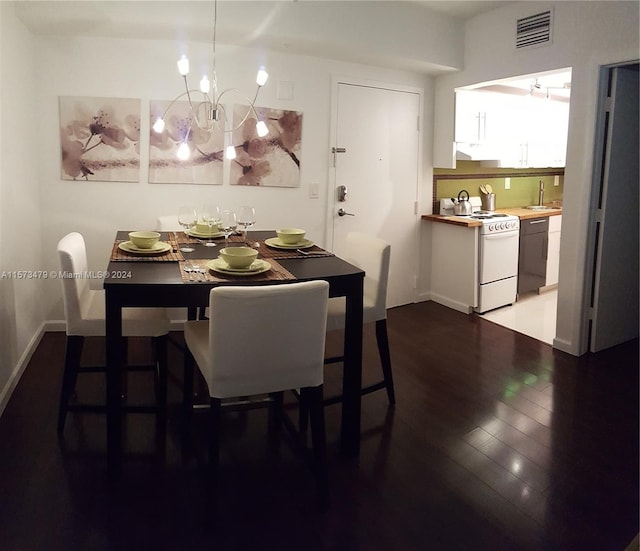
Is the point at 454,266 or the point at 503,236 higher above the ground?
the point at 503,236

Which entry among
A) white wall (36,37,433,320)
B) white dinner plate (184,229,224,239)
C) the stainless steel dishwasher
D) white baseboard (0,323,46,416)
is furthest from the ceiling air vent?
white baseboard (0,323,46,416)

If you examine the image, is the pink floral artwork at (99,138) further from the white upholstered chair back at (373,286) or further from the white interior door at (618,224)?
the white interior door at (618,224)

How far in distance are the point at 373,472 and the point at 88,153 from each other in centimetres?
297

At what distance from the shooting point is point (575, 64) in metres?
3.63

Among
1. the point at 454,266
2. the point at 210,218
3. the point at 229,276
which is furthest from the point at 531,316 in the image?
the point at 229,276

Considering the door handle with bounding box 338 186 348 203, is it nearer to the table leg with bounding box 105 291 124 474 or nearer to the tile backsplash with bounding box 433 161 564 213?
the tile backsplash with bounding box 433 161 564 213

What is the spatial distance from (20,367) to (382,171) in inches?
126

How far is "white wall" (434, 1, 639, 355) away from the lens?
338 centimetres

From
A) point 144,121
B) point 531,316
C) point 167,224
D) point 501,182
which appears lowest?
point 531,316

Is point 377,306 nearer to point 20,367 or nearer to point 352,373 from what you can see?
point 352,373

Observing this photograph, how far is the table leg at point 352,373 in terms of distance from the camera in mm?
2398

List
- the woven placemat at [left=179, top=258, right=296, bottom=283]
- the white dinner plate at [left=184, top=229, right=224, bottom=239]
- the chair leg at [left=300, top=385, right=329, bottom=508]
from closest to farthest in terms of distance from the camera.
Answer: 1. the chair leg at [left=300, top=385, right=329, bottom=508]
2. the woven placemat at [left=179, top=258, right=296, bottom=283]
3. the white dinner plate at [left=184, top=229, right=224, bottom=239]

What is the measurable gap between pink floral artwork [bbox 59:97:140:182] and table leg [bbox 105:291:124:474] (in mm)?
2056

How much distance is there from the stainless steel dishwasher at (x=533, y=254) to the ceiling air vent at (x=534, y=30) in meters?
1.67
